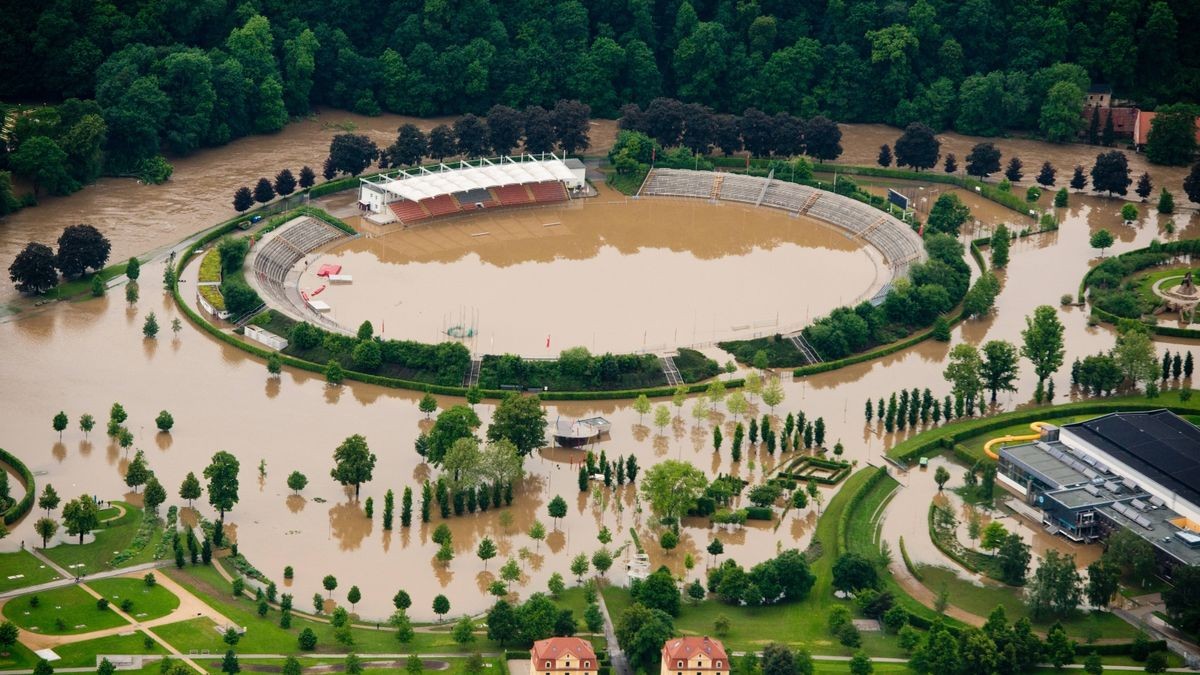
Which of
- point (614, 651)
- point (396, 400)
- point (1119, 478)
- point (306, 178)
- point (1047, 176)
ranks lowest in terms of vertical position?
point (614, 651)

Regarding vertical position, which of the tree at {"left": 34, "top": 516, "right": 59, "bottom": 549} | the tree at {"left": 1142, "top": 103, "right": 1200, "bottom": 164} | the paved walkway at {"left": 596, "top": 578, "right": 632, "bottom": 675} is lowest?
the paved walkway at {"left": 596, "top": 578, "right": 632, "bottom": 675}

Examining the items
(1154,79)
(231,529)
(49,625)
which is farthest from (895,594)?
(1154,79)

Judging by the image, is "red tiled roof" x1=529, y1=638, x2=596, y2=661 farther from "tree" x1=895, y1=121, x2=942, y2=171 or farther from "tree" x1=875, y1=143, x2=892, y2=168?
"tree" x1=895, y1=121, x2=942, y2=171

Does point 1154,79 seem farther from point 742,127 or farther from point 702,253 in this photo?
point 702,253

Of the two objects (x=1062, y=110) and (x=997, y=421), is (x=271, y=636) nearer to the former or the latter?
(x=997, y=421)

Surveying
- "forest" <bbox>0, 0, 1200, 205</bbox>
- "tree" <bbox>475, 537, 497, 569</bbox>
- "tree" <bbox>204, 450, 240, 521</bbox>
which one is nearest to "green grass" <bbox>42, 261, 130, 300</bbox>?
"forest" <bbox>0, 0, 1200, 205</bbox>

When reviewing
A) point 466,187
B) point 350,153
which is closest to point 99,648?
point 466,187
